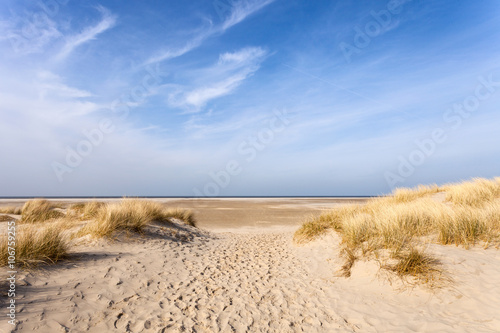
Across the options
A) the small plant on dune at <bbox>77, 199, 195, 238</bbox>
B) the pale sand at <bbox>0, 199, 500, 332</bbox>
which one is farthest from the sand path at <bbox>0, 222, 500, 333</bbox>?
the small plant on dune at <bbox>77, 199, 195, 238</bbox>

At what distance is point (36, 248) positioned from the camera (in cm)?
507

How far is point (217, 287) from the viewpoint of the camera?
5.73m

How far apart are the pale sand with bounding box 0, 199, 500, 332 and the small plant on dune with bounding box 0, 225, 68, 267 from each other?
0.28 meters

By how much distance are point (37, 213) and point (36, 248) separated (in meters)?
11.2

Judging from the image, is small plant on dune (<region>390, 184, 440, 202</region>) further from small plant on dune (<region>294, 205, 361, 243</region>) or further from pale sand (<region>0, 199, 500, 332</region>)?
pale sand (<region>0, 199, 500, 332</region>)

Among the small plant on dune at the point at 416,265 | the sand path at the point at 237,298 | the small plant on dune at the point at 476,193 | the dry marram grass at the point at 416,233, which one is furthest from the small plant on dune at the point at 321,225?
the small plant on dune at the point at 476,193

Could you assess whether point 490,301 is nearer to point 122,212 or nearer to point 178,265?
point 178,265

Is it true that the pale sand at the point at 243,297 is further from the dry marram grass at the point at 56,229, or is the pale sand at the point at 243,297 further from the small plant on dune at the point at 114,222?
the small plant on dune at the point at 114,222

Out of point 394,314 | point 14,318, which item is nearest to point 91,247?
point 14,318

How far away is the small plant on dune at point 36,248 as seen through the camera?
4.73 meters

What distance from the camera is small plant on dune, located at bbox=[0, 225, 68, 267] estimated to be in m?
4.73

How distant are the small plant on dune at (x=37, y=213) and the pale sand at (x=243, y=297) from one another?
8.32 metres

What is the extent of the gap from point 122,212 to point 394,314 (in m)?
8.18

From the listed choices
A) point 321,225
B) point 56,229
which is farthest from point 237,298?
point 321,225
